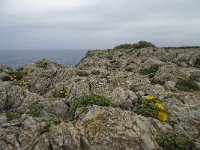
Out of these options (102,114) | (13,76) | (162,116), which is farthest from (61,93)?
(13,76)

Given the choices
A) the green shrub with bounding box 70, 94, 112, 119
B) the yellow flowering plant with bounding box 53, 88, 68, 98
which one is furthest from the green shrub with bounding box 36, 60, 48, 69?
the green shrub with bounding box 70, 94, 112, 119

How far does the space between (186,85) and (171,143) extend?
9.20 m

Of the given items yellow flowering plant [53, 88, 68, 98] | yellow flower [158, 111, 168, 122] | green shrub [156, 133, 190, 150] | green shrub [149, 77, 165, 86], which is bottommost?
green shrub [156, 133, 190, 150]

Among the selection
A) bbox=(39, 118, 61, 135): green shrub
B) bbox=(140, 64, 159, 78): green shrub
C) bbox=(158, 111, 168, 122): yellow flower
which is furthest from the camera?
bbox=(140, 64, 159, 78): green shrub

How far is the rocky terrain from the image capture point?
12594 millimetres

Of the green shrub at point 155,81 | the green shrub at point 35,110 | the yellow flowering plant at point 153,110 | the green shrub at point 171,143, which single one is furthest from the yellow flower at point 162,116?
the green shrub at point 155,81

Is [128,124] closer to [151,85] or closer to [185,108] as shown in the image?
[185,108]

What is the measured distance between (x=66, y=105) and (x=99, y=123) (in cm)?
421

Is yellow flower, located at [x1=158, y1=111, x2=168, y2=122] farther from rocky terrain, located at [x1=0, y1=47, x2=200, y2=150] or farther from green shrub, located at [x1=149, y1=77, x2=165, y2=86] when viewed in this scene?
green shrub, located at [x1=149, y1=77, x2=165, y2=86]

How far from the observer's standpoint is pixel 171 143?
13008 mm

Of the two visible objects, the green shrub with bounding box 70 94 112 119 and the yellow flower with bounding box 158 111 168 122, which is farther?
the green shrub with bounding box 70 94 112 119

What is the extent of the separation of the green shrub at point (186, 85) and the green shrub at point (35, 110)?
30.2 feet

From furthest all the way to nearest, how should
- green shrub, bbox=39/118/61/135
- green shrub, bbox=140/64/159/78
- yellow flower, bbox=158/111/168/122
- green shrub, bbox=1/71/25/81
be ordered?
green shrub, bbox=140/64/159/78 → green shrub, bbox=1/71/25/81 → yellow flower, bbox=158/111/168/122 → green shrub, bbox=39/118/61/135

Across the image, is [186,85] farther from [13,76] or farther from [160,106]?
[13,76]
